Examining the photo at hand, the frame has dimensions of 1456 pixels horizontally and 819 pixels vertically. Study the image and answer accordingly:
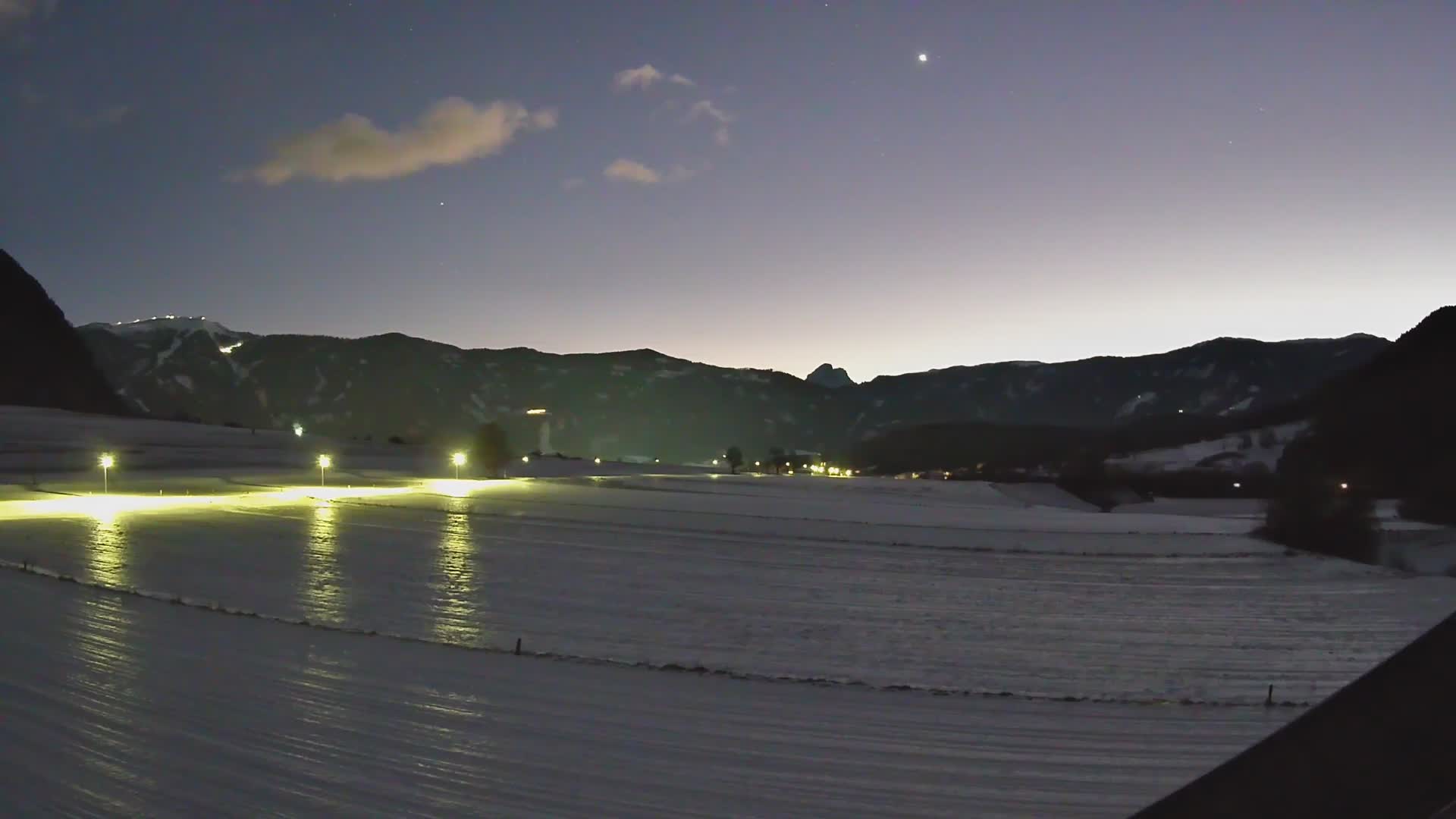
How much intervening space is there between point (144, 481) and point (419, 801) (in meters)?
48.9

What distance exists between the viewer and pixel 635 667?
1322 centimetres

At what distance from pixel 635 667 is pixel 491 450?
59495 mm

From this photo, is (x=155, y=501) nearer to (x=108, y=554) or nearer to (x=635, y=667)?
(x=108, y=554)

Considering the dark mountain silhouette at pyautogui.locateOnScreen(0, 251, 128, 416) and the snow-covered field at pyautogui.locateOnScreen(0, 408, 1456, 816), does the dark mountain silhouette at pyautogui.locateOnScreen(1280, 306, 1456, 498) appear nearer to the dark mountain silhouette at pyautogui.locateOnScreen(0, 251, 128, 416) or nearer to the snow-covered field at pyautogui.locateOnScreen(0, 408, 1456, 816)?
the snow-covered field at pyautogui.locateOnScreen(0, 408, 1456, 816)

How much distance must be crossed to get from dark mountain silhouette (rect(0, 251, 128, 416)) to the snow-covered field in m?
118

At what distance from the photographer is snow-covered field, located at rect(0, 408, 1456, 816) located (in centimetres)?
→ 867

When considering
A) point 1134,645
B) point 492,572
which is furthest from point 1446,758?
point 492,572

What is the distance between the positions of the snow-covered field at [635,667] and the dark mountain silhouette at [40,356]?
118m

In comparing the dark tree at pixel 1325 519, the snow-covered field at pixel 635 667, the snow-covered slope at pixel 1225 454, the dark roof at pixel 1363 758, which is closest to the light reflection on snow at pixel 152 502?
the snow-covered field at pixel 635 667

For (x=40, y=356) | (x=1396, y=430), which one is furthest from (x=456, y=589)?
(x=40, y=356)

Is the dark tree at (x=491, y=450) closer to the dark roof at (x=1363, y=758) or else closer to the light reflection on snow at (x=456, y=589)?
the light reflection on snow at (x=456, y=589)

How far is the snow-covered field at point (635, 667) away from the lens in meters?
8.67

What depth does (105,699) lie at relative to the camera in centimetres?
1047

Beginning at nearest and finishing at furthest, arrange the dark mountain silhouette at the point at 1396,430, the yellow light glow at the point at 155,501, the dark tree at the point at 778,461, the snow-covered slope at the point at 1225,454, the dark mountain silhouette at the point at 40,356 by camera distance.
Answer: the dark mountain silhouette at the point at 1396,430 < the yellow light glow at the point at 155,501 < the snow-covered slope at the point at 1225,454 < the dark tree at the point at 778,461 < the dark mountain silhouette at the point at 40,356
